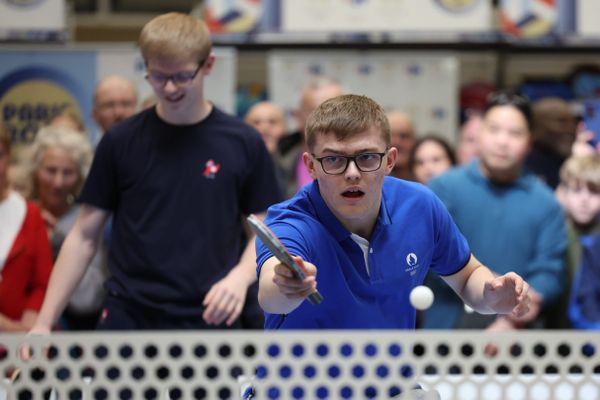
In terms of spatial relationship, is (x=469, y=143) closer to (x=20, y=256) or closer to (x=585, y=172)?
(x=585, y=172)

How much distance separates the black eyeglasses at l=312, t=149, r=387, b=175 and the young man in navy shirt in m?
0.92

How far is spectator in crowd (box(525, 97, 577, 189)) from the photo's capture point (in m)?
5.89

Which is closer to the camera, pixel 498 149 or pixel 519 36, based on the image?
pixel 498 149

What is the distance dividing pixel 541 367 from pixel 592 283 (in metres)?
3.34

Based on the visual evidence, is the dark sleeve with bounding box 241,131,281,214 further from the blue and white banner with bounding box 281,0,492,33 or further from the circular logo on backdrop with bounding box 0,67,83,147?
the blue and white banner with bounding box 281,0,492,33

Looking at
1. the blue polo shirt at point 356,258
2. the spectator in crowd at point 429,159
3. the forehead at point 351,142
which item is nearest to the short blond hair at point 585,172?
the spectator in crowd at point 429,159

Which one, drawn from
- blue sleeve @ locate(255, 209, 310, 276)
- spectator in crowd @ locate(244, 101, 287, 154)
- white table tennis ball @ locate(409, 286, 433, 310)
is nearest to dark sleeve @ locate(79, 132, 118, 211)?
blue sleeve @ locate(255, 209, 310, 276)

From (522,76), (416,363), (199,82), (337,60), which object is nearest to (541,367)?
(416,363)

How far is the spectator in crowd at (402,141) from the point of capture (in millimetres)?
5414

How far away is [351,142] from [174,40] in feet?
3.45

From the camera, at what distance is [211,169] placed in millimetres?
3193

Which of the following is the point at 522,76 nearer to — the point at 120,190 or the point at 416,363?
the point at 120,190

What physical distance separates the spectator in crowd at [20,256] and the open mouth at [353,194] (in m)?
2.13

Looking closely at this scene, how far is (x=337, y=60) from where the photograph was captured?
727cm
